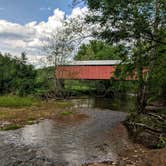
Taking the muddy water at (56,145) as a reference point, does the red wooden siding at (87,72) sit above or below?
above

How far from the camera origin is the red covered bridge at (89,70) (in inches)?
1713

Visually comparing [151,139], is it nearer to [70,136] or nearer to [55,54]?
[70,136]

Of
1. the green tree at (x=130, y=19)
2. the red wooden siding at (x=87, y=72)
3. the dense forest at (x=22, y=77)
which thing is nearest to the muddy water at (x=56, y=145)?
the green tree at (x=130, y=19)

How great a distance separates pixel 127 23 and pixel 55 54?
27812 mm

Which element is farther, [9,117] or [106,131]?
[9,117]

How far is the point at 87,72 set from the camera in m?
46.6

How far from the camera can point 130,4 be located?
38.7 feet

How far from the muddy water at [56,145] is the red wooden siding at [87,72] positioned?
26.6 metres

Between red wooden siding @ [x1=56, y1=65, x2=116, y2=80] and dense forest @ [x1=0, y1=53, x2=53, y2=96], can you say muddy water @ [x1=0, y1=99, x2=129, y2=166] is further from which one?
red wooden siding @ [x1=56, y1=65, x2=116, y2=80]

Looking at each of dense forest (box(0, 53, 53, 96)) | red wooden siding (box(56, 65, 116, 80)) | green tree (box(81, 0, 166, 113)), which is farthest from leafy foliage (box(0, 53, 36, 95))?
green tree (box(81, 0, 166, 113))

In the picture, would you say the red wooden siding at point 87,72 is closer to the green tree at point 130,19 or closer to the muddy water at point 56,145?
the muddy water at point 56,145

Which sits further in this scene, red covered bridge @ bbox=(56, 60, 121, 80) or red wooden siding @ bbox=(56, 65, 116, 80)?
red covered bridge @ bbox=(56, 60, 121, 80)

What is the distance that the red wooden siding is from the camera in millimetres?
43188

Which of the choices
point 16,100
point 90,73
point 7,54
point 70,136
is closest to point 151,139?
point 70,136
